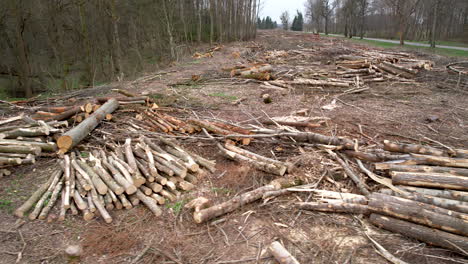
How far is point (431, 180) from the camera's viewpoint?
12.9 feet

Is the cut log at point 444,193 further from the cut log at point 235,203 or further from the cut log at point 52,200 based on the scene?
the cut log at point 52,200

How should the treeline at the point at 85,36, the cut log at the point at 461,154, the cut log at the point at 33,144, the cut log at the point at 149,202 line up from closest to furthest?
the cut log at the point at 149,202 → the cut log at the point at 461,154 → the cut log at the point at 33,144 → the treeline at the point at 85,36

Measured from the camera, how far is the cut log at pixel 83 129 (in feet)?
16.8

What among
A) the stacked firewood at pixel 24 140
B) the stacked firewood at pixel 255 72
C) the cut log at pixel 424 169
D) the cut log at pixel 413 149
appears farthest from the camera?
the stacked firewood at pixel 255 72

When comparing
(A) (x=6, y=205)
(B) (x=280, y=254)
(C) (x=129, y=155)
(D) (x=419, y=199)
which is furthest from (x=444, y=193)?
(A) (x=6, y=205)

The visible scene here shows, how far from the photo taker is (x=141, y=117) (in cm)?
683

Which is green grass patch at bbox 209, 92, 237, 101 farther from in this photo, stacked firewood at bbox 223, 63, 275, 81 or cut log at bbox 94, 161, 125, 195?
cut log at bbox 94, 161, 125, 195

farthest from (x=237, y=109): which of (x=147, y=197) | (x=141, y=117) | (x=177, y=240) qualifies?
(x=177, y=240)

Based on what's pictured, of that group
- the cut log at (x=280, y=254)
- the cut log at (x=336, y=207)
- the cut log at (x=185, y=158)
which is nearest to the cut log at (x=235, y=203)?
the cut log at (x=336, y=207)

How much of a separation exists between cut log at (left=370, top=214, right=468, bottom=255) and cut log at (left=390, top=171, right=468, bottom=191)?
2.82 feet

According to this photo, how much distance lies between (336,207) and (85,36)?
19394 mm

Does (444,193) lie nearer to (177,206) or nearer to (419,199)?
(419,199)

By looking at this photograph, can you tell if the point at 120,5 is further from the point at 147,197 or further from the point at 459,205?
the point at 459,205

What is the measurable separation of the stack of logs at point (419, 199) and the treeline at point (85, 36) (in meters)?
13.9
